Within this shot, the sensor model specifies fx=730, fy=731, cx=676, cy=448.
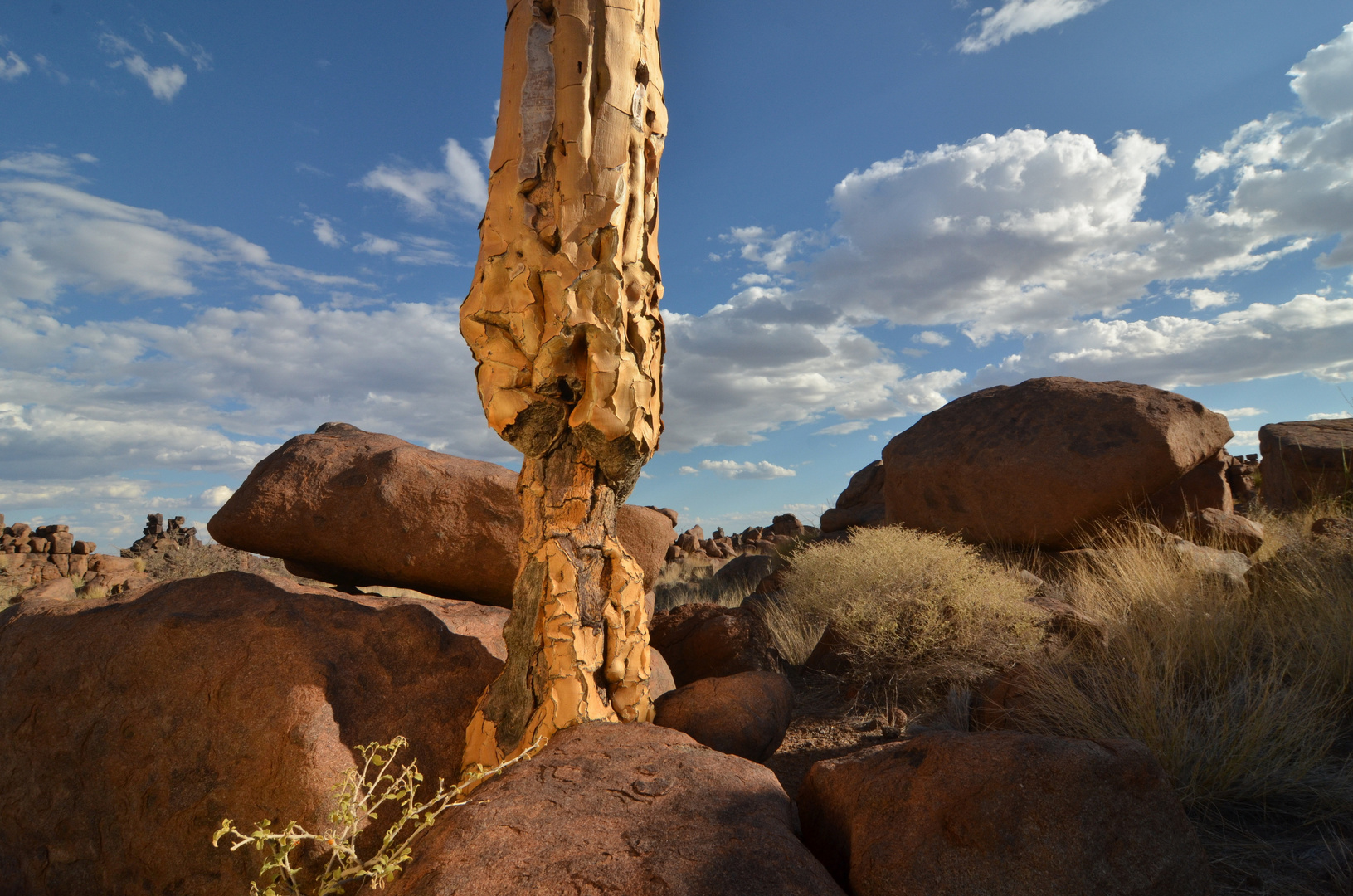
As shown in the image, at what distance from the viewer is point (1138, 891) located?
2.01 m

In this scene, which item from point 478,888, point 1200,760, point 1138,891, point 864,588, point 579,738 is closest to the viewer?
point 478,888

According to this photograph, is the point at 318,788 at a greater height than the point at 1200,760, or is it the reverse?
the point at 318,788

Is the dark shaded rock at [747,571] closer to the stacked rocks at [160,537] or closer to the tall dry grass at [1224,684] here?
the tall dry grass at [1224,684]

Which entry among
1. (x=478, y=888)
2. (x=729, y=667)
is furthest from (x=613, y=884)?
(x=729, y=667)

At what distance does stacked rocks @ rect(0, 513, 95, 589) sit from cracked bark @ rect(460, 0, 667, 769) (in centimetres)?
1679

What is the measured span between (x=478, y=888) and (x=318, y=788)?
1.29 meters

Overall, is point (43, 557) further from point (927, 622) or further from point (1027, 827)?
point (1027, 827)

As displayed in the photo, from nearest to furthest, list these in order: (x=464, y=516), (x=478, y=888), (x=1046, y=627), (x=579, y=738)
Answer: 1. (x=478, y=888)
2. (x=579, y=738)
3. (x=464, y=516)
4. (x=1046, y=627)

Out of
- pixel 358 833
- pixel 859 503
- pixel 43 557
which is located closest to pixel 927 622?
pixel 358 833

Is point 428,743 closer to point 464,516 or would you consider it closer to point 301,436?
point 464,516

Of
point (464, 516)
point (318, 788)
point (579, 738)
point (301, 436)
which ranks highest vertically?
point (301, 436)

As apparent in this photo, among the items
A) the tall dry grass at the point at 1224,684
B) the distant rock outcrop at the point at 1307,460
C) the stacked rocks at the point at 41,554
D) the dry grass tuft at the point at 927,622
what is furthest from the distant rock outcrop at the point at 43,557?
the distant rock outcrop at the point at 1307,460

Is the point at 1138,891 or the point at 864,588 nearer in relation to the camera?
the point at 1138,891

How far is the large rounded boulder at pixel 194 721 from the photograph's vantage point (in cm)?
281
